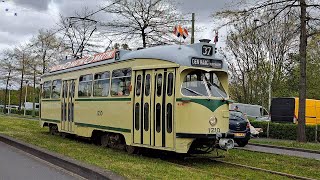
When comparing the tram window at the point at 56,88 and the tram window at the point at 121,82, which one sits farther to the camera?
the tram window at the point at 56,88

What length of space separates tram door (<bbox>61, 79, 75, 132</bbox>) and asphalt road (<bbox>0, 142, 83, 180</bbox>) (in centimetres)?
417

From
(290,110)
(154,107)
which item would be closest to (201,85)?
(154,107)

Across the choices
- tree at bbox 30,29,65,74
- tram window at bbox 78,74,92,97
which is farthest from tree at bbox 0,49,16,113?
tram window at bbox 78,74,92,97

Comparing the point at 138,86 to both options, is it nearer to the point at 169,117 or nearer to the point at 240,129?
the point at 169,117

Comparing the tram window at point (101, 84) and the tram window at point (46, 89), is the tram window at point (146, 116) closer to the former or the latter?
the tram window at point (101, 84)

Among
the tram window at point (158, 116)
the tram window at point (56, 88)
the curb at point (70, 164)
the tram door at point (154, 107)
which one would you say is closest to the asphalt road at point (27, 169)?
the curb at point (70, 164)

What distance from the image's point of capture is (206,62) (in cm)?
1226

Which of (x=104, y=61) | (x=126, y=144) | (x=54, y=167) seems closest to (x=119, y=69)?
(x=104, y=61)

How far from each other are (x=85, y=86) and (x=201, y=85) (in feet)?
20.4

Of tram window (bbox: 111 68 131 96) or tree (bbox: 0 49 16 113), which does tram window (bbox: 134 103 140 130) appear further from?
tree (bbox: 0 49 16 113)

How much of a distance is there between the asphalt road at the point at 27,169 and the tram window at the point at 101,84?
10.6 feet

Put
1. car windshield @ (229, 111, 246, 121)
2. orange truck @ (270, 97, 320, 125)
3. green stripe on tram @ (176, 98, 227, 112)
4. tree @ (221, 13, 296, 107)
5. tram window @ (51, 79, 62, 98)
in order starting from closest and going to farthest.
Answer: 1. green stripe on tram @ (176, 98, 227, 112)
2. car windshield @ (229, 111, 246, 121)
3. tram window @ (51, 79, 62, 98)
4. orange truck @ (270, 97, 320, 125)
5. tree @ (221, 13, 296, 107)

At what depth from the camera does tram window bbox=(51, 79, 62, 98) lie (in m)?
19.9

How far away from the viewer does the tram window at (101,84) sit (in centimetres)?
1498
